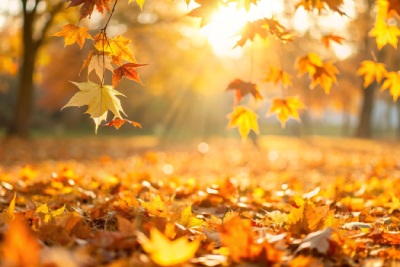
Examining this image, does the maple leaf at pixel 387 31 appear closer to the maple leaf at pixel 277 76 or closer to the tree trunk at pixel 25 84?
the maple leaf at pixel 277 76

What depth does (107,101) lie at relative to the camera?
4.85 ft

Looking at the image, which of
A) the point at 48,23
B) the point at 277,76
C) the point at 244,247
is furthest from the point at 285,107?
the point at 48,23

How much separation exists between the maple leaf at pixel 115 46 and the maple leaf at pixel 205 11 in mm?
370

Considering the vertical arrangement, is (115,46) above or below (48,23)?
below

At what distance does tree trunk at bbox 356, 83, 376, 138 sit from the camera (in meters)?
16.6

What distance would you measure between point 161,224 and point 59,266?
2.01ft

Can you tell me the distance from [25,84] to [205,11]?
958 cm

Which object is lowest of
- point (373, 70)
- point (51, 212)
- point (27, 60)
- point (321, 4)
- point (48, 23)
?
point (51, 212)

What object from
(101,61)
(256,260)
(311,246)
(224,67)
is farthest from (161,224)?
(224,67)

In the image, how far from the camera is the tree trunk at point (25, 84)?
29.7ft

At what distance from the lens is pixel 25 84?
9.53m

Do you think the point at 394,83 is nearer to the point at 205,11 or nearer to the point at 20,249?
the point at 205,11

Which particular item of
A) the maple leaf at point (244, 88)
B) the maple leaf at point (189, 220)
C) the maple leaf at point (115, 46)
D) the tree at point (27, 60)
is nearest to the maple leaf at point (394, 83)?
the maple leaf at point (244, 88)

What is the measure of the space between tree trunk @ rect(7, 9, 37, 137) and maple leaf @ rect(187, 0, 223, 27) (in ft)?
29.6
